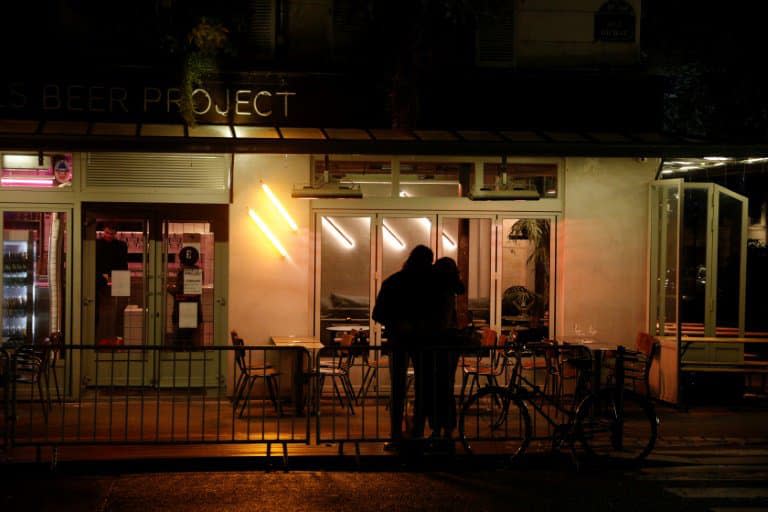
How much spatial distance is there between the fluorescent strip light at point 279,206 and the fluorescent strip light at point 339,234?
20.0 inches

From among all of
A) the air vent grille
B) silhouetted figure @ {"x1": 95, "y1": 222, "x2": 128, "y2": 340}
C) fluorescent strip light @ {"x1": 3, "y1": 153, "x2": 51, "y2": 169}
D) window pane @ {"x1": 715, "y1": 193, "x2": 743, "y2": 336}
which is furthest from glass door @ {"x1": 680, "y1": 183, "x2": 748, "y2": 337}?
fluorescent strip light @ {"x1": 3, "y1": 153, "x2": 51, "y2": 169}

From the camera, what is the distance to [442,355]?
9930 mm

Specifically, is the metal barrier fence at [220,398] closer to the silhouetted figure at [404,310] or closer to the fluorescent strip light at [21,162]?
the silhouetted figure at [404,310]

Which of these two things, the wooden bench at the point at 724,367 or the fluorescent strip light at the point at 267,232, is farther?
the wooden bench at the point at 724,367

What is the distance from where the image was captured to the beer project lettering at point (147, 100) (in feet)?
41.1

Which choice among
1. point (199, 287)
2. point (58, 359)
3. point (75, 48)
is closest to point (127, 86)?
point (75, 48)

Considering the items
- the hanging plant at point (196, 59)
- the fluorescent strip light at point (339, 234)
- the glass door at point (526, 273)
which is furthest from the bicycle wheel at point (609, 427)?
the hanging plant at point (196, 59)

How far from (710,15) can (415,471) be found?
15.4 meters

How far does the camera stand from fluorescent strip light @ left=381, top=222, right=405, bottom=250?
13.5 m

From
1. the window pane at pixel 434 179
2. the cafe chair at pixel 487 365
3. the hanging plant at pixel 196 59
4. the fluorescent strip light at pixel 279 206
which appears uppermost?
the hanging plant at pixel 196 59

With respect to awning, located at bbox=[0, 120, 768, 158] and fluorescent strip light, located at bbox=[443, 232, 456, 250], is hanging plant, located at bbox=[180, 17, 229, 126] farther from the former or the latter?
fluorescent strip light, located at bbox=[443, 232, 456, 250]

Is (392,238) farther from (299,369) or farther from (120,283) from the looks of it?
(120,283)

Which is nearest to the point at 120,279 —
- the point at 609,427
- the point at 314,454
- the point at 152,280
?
the point at 152,280

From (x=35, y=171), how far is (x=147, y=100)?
1.75 metres
